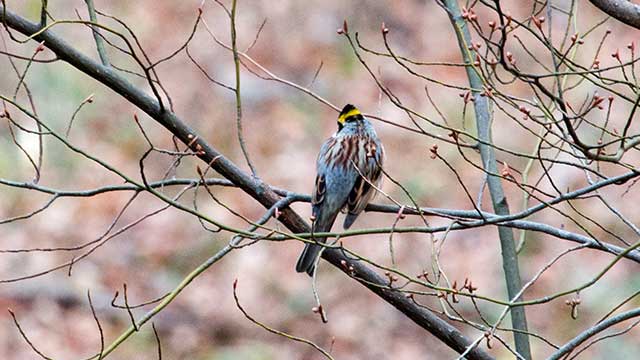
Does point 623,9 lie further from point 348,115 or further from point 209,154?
point 348,115

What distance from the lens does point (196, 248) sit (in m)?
9.68

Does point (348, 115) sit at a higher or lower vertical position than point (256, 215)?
lower

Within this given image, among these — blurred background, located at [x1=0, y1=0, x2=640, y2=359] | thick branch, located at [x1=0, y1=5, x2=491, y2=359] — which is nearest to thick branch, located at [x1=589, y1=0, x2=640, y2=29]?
thick branch, located at [x1=0, y1=5, x2=491, y2=359]

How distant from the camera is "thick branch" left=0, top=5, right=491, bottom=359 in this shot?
352cm

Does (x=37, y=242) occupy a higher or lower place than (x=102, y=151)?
lower

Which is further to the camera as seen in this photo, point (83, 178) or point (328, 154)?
point (83, 178)

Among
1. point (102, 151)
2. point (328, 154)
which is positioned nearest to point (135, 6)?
point (102, 151)

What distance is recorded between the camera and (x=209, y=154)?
3666mm

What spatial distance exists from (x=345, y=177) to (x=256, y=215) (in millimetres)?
5266

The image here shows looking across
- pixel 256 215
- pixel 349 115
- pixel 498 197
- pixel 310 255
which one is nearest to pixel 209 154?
pixel 310 255

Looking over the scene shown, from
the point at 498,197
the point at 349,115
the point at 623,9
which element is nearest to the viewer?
the point at 623,9

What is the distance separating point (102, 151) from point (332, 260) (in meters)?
7.45

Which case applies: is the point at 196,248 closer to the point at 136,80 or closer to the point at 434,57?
the point at 136,80

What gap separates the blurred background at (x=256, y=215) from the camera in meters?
8.80
